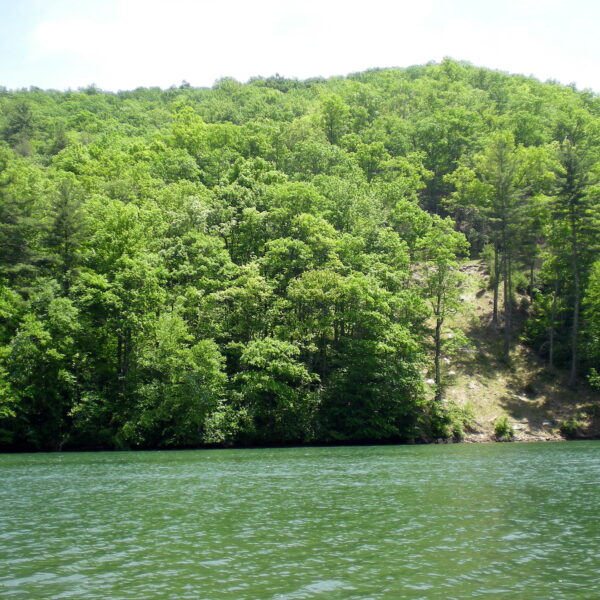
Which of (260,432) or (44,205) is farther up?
(44,205)

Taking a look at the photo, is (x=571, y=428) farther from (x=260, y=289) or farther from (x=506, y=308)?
(x=260, y=289)

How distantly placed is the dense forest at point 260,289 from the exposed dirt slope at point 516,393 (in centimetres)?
152

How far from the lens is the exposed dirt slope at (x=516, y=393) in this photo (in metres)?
50.5

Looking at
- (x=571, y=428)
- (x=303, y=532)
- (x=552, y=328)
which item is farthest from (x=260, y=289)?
(x=303, y=532)

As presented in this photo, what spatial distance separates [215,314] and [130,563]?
38.9m

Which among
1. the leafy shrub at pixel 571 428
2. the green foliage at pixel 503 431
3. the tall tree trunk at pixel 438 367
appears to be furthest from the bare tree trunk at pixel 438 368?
the leafy shrub at pixel 571 428

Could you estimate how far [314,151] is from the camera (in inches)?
3118

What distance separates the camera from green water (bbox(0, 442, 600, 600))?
1209cm

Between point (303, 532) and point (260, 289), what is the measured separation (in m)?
36.1

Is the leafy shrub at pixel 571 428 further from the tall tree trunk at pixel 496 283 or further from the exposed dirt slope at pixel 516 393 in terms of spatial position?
the tall tree trunk at pixel 496 283

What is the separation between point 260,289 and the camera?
52125mm

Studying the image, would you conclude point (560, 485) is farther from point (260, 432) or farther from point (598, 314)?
point (598, 314)

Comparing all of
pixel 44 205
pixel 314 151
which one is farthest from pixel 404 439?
pixel 314 151

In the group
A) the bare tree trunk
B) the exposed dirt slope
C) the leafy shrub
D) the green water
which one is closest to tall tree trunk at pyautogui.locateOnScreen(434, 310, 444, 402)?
the bare tree trunk
